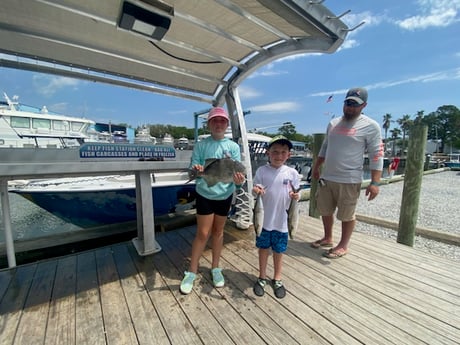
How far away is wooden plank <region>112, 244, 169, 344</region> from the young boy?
916 millimetres

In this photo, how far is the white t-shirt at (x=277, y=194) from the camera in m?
2.07

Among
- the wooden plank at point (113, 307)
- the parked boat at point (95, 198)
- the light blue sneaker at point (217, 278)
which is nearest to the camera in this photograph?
the wooden plank at point (113, 307)

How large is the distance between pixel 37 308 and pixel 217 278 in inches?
63.3

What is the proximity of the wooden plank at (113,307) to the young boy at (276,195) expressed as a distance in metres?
1.13

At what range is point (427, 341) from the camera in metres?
1.62

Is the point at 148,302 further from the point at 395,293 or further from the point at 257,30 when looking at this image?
the point at 257,30

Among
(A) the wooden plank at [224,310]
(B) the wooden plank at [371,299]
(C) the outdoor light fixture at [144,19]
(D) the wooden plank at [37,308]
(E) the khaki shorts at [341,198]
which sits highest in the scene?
(C) the outdoor light fixture at [144,19]

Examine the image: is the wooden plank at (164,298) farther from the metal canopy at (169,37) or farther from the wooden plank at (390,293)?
the metal canopy at (169,37)

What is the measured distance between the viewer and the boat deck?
65.7 inches

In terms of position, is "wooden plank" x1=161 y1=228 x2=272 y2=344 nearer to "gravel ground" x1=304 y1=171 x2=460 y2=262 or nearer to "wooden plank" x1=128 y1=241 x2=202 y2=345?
"wooden plank" x1=128 y1=241 x2=202 y2=345

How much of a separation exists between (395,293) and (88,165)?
3.23 m

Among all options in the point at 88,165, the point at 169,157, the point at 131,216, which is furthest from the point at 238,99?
the point at 131,216

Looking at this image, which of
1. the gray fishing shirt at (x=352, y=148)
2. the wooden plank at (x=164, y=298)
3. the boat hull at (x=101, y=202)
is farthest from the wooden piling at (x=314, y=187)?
the wooden plank at (x=164, y=298)

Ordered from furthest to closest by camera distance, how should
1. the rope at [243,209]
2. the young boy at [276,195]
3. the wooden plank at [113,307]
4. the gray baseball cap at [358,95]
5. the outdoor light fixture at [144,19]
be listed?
the rope at [243,209] → the gray baseball cap at [358,95] → the young boy at [276,195] → the outdoor light fixture at [144,19] → the wooden plank at [113,307]
